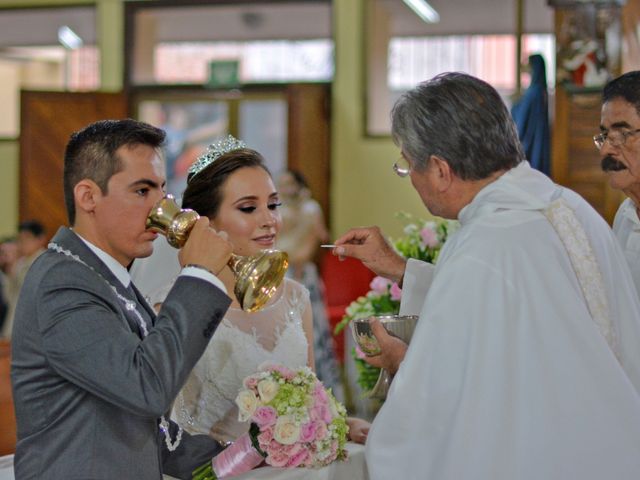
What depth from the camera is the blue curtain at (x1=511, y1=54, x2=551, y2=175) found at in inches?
153

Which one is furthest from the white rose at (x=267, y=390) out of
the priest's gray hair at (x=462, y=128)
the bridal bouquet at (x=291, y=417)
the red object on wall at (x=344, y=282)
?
the red object on wall at (x=344, y=282)

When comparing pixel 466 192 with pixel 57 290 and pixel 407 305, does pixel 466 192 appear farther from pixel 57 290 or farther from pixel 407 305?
pixel 57 290

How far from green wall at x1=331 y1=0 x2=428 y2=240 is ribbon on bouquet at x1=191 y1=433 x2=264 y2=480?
7.46 meters

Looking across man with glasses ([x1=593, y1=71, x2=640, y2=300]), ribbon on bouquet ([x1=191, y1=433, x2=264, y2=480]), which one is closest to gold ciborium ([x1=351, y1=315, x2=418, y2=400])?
ribbon on bouquet ([x1=191, y1=433, x2=264, y2=480])

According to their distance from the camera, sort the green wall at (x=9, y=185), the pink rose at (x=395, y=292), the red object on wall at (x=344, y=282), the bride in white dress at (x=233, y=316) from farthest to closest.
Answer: the green wall at (x=9, y=185)
the red object on wall at (x=344, y=282)
the pink rose at (x=395, y=292)
the bride in white dress at (x=233, y=316)

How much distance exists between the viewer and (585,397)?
7.40 ft

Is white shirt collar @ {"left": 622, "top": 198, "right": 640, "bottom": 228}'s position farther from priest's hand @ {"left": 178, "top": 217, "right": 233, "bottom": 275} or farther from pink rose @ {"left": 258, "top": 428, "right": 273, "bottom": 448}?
priest's hand @ {"left": 178, "top": 217, "right": 233, "bottom": 275}

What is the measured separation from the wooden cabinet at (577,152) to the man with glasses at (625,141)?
395cm

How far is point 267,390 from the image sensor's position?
261cm

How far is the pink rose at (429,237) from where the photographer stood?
380 cm

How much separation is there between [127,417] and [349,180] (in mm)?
8125

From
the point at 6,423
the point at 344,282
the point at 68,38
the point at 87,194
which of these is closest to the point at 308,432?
the point at 87,194

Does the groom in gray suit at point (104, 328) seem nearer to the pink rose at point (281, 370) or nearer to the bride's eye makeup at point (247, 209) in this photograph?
the pink rose at point (281, 370)

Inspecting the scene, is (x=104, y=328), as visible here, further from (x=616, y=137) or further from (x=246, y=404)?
(x=616, y=137)
